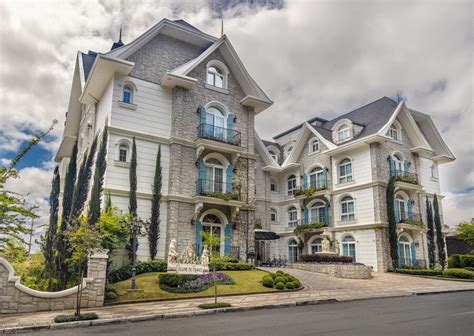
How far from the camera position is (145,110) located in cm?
2034

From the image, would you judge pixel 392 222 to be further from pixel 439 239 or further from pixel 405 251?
pixel 439 239

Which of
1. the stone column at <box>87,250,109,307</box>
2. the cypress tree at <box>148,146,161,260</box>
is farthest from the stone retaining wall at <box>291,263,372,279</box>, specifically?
the stone column at <box>87,250,109,307</box>

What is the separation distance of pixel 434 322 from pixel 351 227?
1982 centimetres

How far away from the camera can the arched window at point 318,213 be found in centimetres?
3086

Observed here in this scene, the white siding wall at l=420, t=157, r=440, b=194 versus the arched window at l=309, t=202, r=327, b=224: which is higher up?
the white siding wall at l=420, t=157, r=440, b=194

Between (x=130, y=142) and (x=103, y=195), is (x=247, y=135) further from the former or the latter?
(x=103, y=195)

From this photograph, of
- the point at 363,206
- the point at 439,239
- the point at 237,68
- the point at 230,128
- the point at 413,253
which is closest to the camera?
the point at 230,128

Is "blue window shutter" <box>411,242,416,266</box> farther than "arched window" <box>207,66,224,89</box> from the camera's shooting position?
Yes

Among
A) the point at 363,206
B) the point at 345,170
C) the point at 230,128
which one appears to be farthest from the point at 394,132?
the point at 230,128

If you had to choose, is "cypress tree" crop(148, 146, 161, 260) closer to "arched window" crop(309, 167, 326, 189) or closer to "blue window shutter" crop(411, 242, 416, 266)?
"arched window" crop(309, 167, 326, 189)

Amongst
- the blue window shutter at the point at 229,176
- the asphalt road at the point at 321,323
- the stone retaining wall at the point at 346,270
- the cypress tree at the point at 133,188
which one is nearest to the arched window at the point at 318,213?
the stone retaining wall at the point at 346,270

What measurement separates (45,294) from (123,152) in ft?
29.7

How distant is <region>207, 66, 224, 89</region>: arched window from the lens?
75.3 feet

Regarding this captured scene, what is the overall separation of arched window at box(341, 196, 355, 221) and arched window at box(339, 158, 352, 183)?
1.41 metres
